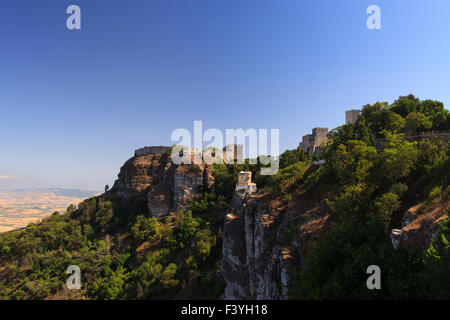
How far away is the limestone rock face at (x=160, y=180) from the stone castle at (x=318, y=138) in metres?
22.0

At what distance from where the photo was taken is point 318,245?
39.0ft

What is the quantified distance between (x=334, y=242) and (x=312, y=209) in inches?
366

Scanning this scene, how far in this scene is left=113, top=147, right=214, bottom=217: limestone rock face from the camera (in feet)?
164

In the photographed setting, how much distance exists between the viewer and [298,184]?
2534 centimetres

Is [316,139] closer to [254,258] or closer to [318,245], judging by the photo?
[254,258]

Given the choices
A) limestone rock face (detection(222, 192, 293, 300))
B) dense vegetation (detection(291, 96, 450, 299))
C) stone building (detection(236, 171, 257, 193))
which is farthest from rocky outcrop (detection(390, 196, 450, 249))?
stone building (detection(236, 171, 257, 193))

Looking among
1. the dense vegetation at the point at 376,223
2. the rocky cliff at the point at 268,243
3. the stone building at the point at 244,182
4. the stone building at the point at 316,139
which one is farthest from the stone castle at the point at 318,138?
the rocky cliff at the point at 268,243

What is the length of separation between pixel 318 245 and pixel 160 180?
48.5m

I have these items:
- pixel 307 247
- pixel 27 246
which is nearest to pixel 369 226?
pixel 307 247

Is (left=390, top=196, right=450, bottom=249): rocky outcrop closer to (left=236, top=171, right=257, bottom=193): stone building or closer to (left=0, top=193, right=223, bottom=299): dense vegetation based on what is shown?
(left=0, top=193, right=223, bottom=299): dense vegetation

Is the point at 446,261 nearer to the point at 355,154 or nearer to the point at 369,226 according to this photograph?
the point at 369,226

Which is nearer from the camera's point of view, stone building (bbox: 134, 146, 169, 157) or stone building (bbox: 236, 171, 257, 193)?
stone building (bbox: 236, 171, 257, 193)

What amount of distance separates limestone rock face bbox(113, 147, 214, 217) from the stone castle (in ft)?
72.1

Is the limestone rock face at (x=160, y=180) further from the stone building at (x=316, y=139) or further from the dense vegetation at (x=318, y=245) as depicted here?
the stone building at (x=316, y=139)
